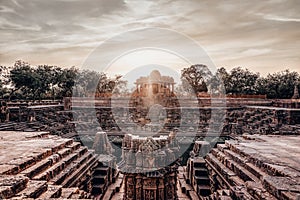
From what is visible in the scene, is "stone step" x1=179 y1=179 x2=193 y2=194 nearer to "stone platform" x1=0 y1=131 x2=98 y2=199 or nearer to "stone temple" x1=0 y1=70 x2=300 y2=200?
"stone temple" x1=0 y1=70 x2=300 y2=200

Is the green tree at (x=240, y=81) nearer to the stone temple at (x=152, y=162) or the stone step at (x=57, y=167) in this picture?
the stone temple at (x=152, y=162)

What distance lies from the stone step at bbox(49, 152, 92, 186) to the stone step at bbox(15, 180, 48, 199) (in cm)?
97

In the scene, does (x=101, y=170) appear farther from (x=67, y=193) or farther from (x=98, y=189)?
(x=67, y=193)

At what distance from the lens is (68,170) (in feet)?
20.0

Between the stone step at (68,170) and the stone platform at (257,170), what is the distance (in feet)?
11.3

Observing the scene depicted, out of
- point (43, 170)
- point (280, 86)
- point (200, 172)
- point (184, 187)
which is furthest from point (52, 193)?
point (280, 86)

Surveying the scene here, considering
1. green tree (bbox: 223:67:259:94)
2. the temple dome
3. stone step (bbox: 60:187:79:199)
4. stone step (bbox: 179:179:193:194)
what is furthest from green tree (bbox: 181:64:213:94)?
stone step (bbox: 60:187:79:199)

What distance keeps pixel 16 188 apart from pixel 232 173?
440cm

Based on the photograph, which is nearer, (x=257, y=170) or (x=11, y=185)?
(x=11, y=185)

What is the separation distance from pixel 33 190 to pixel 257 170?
4100 mm

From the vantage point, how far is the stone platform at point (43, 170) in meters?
3.86

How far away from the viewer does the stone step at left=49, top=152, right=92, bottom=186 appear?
5.32 m

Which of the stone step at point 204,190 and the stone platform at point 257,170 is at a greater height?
the stone platform at point 257,170

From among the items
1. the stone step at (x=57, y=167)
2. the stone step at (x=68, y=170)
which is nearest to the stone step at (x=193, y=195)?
the stone step at (x=68, y=170)
